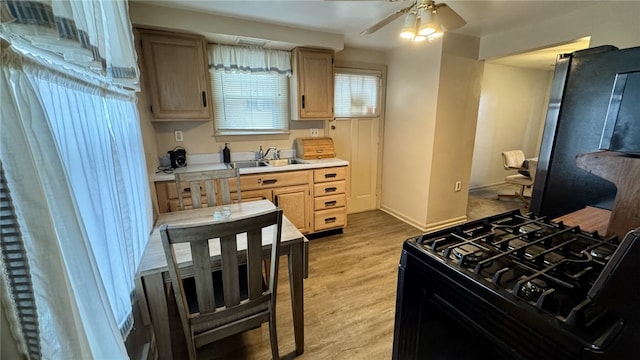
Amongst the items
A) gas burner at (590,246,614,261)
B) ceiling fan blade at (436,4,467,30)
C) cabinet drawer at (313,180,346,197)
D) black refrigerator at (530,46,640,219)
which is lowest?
cabinet drawer at (313,180,346,197)

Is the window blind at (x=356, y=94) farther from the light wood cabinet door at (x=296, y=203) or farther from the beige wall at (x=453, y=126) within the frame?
the light wood cabinet door at (x=296, y=203)

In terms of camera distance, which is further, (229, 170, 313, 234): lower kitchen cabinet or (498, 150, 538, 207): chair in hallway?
(498, 150, 538, 207): chair in hallway

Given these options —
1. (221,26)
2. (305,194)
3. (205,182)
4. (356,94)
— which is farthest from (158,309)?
(356,94)

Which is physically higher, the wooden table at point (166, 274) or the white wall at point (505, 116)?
the white wall at point (505, 116)

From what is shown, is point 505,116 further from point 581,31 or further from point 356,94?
point 356,94

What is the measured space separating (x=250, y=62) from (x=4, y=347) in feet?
9.40

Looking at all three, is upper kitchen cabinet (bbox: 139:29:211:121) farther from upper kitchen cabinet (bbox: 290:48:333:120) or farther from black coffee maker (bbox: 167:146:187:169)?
upper kitchen cabinet (bbox: 290:48:333:120)

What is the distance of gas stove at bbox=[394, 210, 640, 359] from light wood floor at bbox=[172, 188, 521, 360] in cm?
84

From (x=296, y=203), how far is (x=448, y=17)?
213 cm

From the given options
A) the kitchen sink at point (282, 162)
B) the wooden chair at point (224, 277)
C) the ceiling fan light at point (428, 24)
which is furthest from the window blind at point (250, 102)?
the wooden chair at point (224, 277)

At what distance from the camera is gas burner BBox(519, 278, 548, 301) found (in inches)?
24.0

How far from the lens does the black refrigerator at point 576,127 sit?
110 centimetres

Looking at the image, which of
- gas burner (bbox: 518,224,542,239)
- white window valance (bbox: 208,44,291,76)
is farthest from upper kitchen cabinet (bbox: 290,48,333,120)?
gas burner (bbox: 518,224,542,239)

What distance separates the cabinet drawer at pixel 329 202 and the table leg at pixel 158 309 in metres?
1.98
